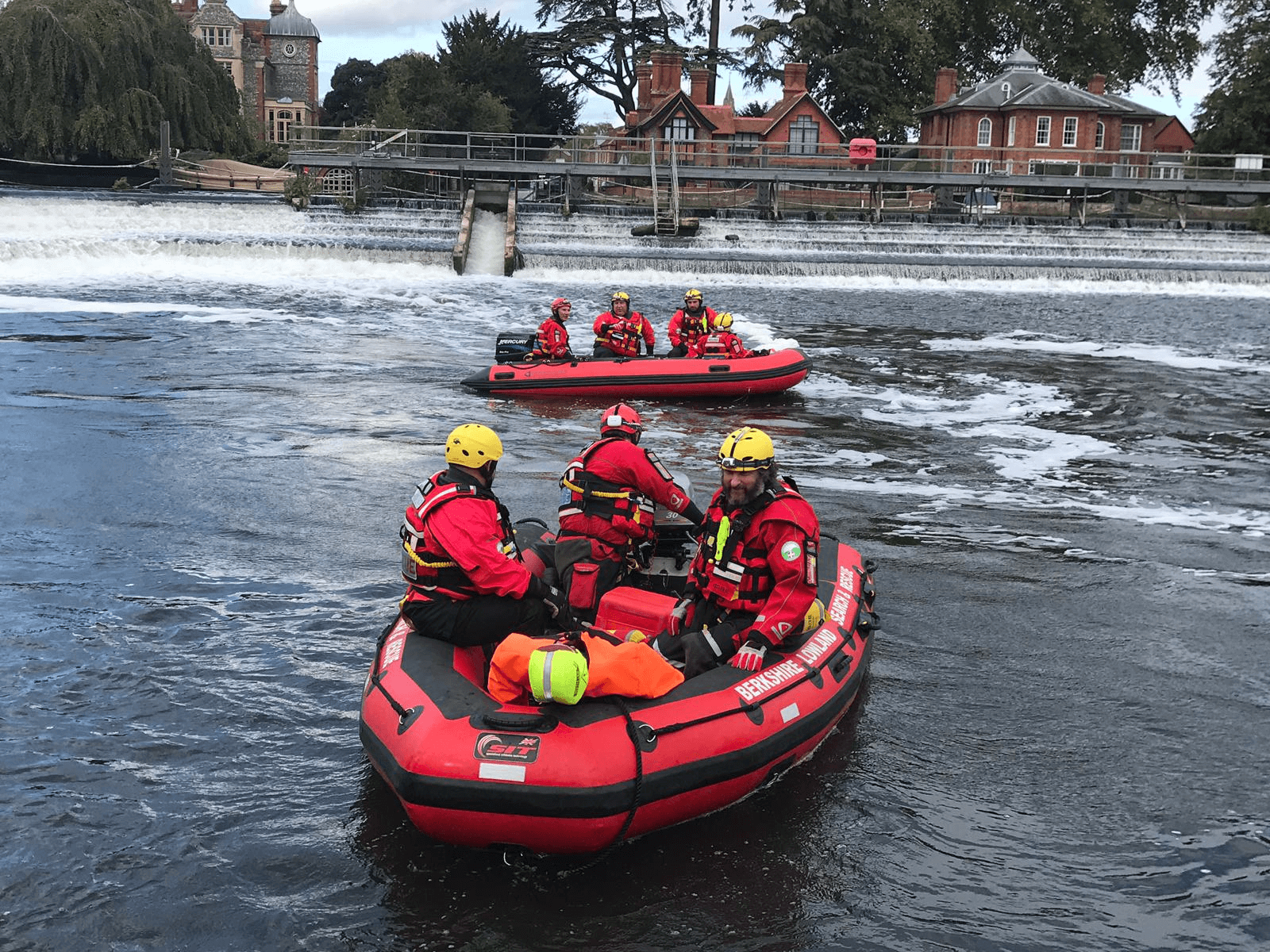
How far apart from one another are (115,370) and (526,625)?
39.2ft

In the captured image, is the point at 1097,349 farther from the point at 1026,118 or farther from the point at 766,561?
the point at 1026,118

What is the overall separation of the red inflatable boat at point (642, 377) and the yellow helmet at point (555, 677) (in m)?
10.1

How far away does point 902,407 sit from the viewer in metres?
15.6

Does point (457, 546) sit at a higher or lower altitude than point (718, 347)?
lower

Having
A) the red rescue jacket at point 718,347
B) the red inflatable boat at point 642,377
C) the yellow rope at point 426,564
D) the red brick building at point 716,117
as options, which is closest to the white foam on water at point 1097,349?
the red rescue jacket at point 718,347

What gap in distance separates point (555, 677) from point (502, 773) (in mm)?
422

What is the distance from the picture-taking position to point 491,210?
107ft

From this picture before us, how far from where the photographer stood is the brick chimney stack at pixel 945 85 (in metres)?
46.2

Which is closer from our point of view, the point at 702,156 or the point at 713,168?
the point at 713,168

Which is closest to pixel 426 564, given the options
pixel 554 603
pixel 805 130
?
pixel 554 603

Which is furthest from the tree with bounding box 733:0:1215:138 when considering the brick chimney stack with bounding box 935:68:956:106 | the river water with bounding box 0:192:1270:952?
the river water with bounding box 0:192:1270:952

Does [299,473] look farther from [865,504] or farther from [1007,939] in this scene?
[1007,939]

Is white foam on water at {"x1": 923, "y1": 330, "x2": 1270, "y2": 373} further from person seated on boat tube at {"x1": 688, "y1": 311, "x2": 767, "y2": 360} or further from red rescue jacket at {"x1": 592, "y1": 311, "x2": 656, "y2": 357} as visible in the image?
red rescue jacket at {"x1": 592, "y1": 311, "x2": 656, "y2": 357}

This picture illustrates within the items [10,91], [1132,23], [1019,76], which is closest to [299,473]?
[10,91]
